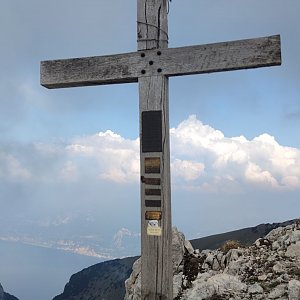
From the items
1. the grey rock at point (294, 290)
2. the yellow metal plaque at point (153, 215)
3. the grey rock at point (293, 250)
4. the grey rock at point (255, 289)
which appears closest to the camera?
the yellow metal plaque at point (153, 215)

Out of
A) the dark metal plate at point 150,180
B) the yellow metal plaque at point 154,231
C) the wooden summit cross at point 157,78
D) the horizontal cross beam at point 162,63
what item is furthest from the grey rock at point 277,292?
the horizontal cross beam at point 162,63

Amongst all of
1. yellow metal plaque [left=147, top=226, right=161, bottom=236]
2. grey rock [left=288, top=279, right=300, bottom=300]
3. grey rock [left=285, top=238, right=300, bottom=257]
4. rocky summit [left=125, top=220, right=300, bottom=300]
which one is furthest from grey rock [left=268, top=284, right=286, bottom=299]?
yellow metal plaque [left=147, top=226, right=161, bottom=236]

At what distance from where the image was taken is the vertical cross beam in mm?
5359

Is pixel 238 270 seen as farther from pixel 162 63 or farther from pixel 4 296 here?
pixel 4 296

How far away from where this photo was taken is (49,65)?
20.2 feet

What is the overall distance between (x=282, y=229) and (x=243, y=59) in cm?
980

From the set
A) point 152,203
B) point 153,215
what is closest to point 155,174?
point 152,203

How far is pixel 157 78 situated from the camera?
5.57 meters

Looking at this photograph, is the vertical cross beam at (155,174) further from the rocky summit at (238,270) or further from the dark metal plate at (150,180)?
the rocky summit at (238,270)

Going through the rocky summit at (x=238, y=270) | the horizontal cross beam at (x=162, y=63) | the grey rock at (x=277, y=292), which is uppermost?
the horizontal cross beam at (x=162, y=63)

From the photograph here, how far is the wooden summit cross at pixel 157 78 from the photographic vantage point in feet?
17.5

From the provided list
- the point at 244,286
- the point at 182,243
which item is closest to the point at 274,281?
the point at 244,286

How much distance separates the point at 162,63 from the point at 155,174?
5.06 ft

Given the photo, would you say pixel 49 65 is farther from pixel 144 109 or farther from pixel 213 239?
pixel 213 239
